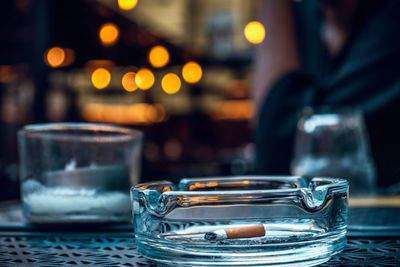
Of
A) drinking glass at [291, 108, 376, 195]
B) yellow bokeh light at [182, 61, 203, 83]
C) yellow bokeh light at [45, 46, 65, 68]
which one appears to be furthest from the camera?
yellow bokeh light at [182, 61, 203, 83]

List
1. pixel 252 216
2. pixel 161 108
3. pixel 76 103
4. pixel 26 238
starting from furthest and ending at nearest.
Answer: pixel 161 108, pixel 76 103, pixel 26 238, pixel 252 216

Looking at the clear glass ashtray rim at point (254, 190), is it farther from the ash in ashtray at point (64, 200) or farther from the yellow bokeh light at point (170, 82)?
the yellow bokeh light at point (170, 82)

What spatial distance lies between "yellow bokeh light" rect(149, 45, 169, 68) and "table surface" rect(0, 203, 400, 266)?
13.9ft

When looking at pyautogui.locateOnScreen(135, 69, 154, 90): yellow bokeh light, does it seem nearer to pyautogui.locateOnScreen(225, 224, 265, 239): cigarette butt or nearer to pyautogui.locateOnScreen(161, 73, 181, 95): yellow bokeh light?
pyautogui.locateOnScreen(161, 73, 181, 95): yellow bokeh light

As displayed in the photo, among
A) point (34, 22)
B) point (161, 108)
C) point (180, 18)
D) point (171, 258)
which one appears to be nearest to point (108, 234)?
point (171, 258)

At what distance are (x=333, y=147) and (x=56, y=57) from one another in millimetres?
4186

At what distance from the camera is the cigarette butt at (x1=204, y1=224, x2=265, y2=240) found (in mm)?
299

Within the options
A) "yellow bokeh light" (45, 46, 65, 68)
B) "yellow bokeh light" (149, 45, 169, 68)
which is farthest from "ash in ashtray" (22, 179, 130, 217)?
"yellow bokeh light" (149, 45, 169, 68)

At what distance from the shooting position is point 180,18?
8.77 meters

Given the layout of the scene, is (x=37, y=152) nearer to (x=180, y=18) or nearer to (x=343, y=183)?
(x=343, y=183)

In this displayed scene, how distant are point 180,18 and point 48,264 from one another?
28.6ft

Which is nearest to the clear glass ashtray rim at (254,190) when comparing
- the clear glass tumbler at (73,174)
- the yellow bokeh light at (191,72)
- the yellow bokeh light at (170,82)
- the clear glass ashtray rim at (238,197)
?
the clear glass ashtray rim at (238,197)

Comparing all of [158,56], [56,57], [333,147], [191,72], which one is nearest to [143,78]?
[191,72]

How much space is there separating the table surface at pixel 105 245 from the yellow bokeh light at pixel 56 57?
408 cm
